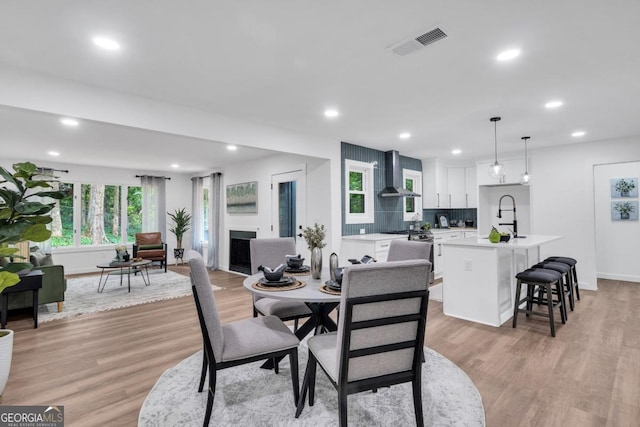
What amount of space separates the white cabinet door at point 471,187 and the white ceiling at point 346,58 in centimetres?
264

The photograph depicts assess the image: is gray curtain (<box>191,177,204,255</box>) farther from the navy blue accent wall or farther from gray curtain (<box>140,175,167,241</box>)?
the navy blue accent wall

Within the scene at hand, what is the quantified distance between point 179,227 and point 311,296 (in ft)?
22.8

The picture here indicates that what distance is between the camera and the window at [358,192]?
17.5 feet

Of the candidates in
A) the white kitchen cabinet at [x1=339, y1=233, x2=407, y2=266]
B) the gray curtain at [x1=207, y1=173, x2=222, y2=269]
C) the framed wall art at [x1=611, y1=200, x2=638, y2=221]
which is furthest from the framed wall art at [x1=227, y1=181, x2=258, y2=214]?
the framed wall art at [x1=611, y1=200, x2=638, y2=221]

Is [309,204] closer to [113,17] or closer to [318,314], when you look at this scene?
[318,314]

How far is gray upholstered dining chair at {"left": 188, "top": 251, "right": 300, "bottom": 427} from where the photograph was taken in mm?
1849

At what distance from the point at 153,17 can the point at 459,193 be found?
6494mm

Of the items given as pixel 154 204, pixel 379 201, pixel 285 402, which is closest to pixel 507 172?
pixel 379 201

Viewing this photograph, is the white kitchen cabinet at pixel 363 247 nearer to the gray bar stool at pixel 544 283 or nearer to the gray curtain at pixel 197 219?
the gray bar stool at pixel 544 283

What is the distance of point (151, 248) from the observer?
7.10 metres

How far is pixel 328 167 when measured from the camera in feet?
16.7

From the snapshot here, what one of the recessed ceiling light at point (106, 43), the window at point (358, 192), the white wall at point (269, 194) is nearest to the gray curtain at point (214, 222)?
the white wall at point (269, 194)

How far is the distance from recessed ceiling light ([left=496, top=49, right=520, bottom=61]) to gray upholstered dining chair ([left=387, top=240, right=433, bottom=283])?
156 cm

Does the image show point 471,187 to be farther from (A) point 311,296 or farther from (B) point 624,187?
(A) point 311,296
